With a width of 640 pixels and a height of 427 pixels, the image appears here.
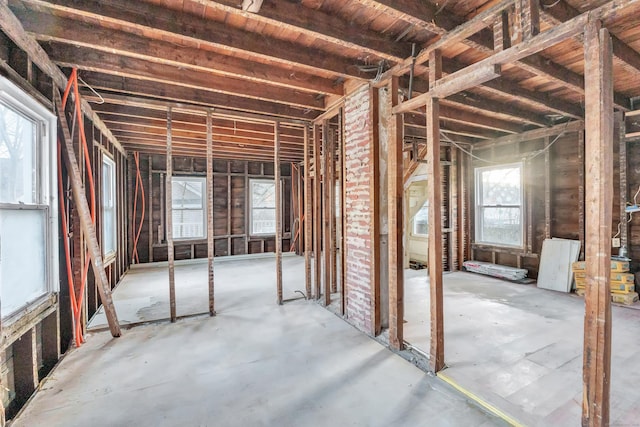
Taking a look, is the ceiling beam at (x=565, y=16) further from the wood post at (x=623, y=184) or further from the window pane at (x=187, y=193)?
the window pane at (x=187, y=193)

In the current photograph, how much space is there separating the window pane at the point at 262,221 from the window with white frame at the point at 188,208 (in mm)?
1344

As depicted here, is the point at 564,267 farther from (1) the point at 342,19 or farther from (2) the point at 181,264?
(2) the point at 181,264

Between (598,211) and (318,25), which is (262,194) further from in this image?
(598,211)

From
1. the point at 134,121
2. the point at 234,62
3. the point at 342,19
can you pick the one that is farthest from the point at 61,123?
the point at 342,19

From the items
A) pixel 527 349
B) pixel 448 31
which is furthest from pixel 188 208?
pixel 527 349

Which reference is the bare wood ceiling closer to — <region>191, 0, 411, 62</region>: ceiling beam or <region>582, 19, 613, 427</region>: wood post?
<region>191, 0, 411, 62</region>: ceiling beam

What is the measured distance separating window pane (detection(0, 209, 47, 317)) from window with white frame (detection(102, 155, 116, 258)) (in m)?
2.70

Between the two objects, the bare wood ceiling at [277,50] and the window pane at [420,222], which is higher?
the bare wood ceiling at [277,50]

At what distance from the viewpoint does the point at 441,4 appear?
2.20 metres

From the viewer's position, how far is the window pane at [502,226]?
580 cm

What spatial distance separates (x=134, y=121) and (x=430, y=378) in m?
5.19

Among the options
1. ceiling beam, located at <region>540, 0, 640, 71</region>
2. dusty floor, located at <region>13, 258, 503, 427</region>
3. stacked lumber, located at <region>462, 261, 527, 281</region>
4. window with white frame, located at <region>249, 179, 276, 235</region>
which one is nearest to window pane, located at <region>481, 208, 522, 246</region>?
stacked lumber, located at <region>462, 261, 527, 281</region>

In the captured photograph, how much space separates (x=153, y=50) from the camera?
8.73 feet

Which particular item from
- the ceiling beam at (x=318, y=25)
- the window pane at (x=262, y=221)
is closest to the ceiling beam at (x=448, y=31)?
the ceiling beam at (x=318, y=25)
